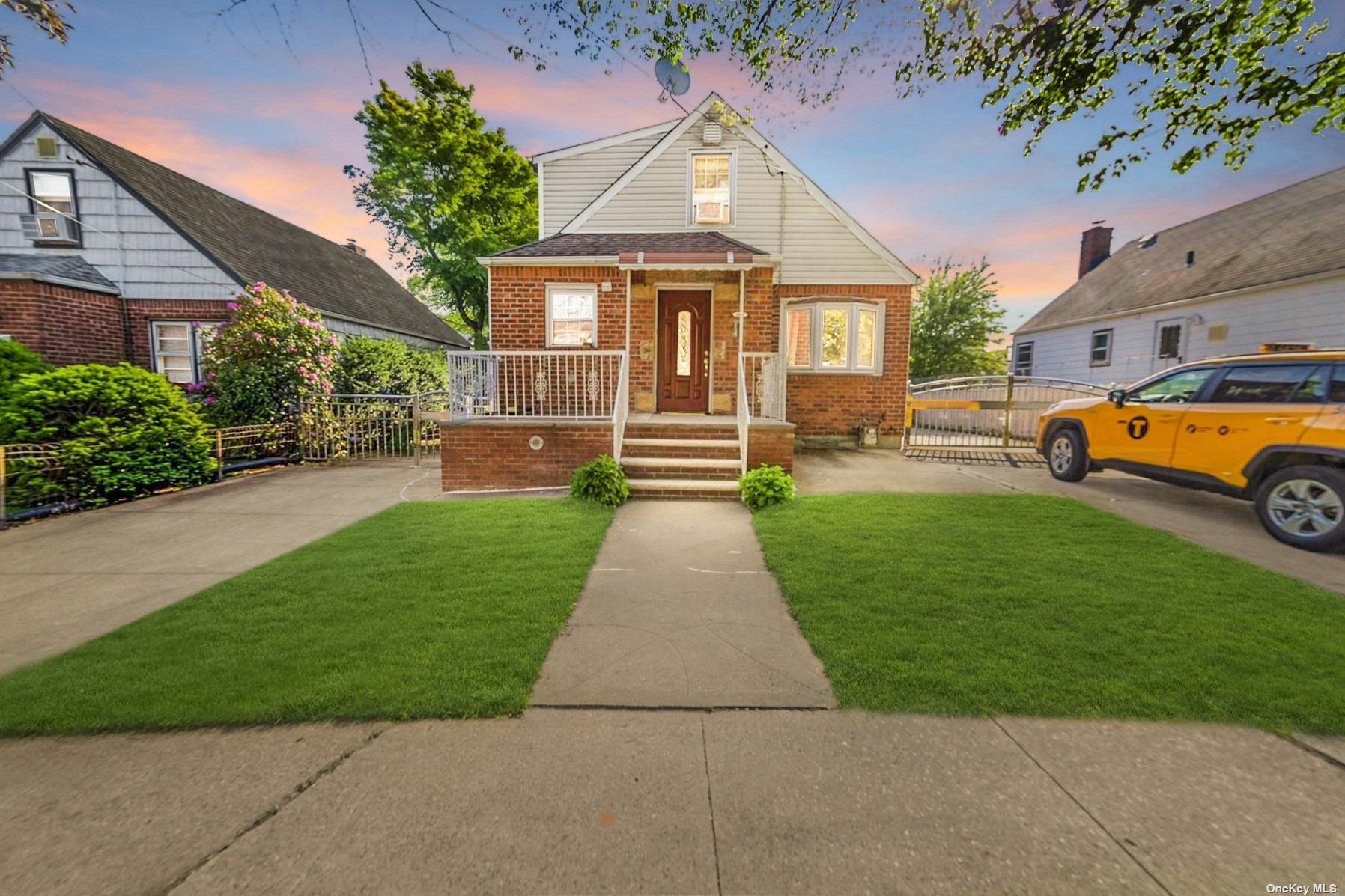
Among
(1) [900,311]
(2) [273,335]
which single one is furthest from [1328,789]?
(2) [273,335]

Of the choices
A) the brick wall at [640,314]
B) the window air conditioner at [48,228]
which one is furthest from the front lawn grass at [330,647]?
the window air conditioner at [48,228]

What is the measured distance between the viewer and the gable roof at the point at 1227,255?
11844 millimetres

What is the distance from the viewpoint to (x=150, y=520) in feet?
20.6

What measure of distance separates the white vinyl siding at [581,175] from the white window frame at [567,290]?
9.43 ft

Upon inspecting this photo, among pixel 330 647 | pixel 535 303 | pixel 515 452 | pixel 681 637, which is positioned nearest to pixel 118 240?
pixel 535 303

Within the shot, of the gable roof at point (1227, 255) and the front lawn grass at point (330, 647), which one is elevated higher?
the gable roof at point (1227, 255)

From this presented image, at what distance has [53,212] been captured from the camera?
12.8 metres

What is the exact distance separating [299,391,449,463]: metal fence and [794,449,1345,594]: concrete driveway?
25.5 ft

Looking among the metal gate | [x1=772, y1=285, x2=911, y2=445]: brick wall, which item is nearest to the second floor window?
[x1=772, y1=285, x2=911, y2=445]: brick wall

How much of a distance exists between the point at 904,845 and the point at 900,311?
1217 centimetres

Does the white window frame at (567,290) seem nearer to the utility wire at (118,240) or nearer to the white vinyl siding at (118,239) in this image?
the utility wire at (118,240)

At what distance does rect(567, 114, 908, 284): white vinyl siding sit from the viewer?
39.1 ft

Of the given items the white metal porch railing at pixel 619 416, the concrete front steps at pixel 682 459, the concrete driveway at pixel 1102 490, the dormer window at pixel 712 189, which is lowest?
the concrete driveway at pixel 1102 490

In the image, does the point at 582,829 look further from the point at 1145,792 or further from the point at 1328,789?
the point at 1328,789
